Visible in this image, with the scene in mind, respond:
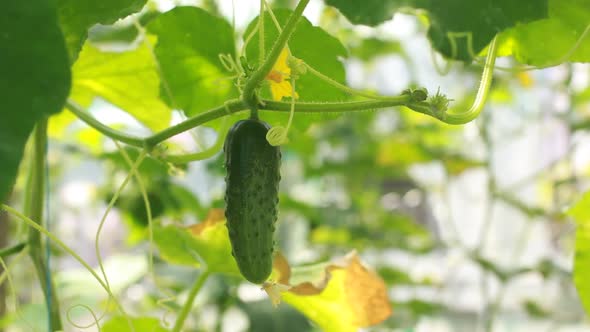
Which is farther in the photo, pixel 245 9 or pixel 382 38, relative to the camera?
pixel 382 38

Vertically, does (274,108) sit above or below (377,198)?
above

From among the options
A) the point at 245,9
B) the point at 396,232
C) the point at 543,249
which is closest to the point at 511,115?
the point at 543,249

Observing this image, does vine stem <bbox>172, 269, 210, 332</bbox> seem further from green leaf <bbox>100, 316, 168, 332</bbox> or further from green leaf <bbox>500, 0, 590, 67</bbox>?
green leaf <bbox>500, 0, 590, 67</bbox>

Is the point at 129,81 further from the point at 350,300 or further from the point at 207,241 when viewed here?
the point at 350,300

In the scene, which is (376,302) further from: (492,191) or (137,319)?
(492,191)

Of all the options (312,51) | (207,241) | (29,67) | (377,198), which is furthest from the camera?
(377,198)

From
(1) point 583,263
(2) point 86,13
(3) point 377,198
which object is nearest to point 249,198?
(2) point 86,13
